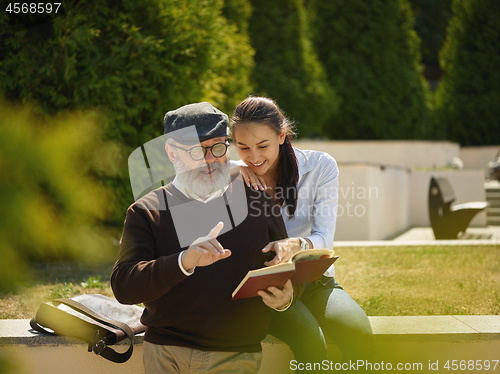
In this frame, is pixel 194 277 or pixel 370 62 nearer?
pixel 194 277

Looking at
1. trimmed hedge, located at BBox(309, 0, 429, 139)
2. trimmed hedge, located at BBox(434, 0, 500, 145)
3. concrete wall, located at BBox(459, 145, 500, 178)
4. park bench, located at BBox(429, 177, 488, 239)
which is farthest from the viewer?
trimmed hedge, located at BBox(434, 0, 500, 145)

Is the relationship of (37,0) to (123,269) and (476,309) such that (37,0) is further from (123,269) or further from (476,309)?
(476,309)

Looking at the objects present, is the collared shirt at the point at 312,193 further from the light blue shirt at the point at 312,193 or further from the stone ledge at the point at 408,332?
the stone ledge at the point at 408,332

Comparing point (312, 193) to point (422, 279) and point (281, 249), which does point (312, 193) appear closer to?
point (281, 249)

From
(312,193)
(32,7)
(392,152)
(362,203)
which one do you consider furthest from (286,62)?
(312,193)

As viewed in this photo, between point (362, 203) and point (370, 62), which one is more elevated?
point (370, 62)

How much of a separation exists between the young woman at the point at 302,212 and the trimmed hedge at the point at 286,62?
12.5 metres

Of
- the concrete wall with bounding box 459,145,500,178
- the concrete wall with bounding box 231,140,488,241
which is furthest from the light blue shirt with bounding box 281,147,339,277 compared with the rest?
the concrete wall with bounding box 459,145,500,178

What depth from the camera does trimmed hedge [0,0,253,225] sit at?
16.0 ft

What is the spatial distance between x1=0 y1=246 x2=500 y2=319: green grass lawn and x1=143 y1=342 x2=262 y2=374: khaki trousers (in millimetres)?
1602

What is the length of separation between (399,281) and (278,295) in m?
2.84

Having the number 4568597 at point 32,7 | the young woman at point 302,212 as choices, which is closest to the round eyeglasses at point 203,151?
the young woman at point 302,212

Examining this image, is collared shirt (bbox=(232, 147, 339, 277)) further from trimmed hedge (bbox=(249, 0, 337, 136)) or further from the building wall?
trimmed hedge (bbox=(249, 0, 337, 136))

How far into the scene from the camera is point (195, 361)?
191 cm
